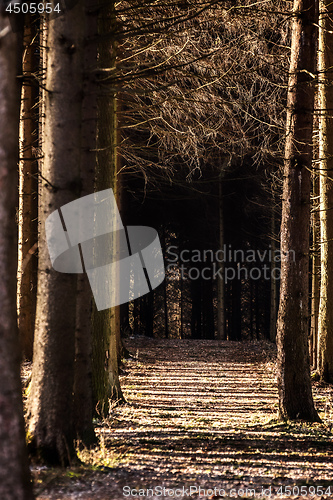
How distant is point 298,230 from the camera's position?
26.7 ft

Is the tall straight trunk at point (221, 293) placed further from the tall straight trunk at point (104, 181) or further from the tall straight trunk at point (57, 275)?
the tall straight trunk at point (57, 275)

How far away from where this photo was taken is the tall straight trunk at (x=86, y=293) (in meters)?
5.83

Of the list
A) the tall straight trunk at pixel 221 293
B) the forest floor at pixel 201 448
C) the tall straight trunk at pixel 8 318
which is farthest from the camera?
the tall straight trunk at pixel 221 293

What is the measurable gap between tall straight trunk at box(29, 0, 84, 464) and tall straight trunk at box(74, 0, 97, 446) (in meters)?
0.57

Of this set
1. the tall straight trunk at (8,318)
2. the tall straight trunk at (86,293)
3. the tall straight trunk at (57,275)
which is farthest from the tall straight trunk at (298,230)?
the tall straight trunk at (8,318)

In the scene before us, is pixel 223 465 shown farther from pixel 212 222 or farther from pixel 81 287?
pixel 212 222

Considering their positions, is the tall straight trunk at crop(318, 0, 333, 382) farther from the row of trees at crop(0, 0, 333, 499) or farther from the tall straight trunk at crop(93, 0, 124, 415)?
the tall straight trunk at crop(93, 0, 124, 415)

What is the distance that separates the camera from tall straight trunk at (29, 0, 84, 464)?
5.15 metres

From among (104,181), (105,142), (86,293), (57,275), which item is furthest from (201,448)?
(105,142)

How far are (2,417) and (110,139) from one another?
5569mm

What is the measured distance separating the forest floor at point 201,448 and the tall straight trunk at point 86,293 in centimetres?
43

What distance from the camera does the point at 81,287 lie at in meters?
5.98

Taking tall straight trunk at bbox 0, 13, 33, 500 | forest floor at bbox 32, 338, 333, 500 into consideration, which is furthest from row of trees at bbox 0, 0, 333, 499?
forest floor at bbox 32, 338, 333, 500

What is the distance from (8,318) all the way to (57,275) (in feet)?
4.52
